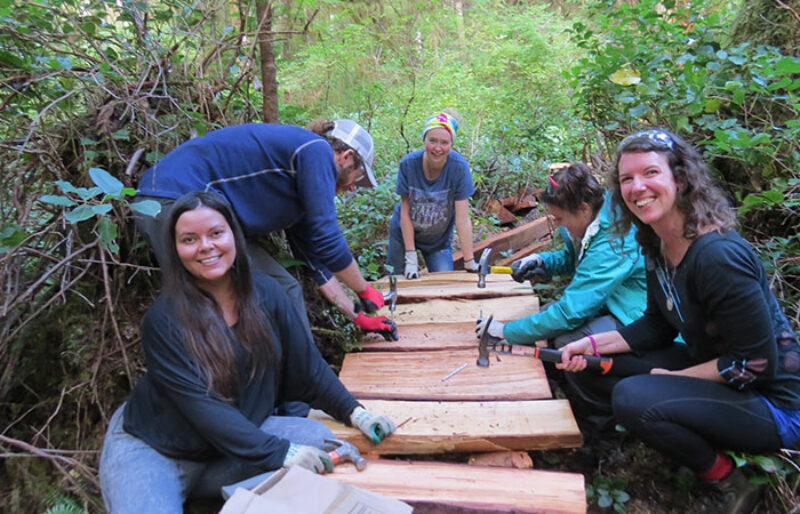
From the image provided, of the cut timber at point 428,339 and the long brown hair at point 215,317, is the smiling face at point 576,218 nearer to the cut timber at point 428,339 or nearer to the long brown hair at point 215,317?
the cut timber at point 428,339

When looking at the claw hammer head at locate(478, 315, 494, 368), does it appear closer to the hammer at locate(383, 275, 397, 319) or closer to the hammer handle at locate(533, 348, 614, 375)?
the hammer handle at locate(533, 348, 614, 375)

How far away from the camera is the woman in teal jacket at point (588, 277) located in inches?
98.6

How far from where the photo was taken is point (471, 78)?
29.7 feet

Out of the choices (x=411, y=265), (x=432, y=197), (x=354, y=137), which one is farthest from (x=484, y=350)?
(x=432, y=197)

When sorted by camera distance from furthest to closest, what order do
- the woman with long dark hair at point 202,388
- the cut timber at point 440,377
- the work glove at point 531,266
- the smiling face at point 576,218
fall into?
1. the work glove at point 531,266
2. the smiling face at point 576,218
3. the cut timber at point 440,377
4. the woman with long dark hair at point 202,388

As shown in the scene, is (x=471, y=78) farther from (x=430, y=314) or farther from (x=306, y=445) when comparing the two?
(x=306, y=445)

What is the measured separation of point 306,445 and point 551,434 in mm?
989

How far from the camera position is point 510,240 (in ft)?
17.2

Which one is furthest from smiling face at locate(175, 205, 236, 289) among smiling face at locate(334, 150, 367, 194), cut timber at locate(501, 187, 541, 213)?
cut timber at locate(501, 187, 541, 213)

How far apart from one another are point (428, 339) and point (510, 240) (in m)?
2.66

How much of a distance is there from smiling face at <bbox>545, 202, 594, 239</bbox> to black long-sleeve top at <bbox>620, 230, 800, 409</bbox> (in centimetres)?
73

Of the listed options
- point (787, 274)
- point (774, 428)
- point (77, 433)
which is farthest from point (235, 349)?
point (787, 274)

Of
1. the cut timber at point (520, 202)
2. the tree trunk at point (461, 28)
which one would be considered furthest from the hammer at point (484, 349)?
the tree trunk at point (461, 28)

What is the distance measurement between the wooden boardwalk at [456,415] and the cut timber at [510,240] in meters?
1.67
